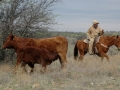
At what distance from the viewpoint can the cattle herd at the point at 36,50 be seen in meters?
13.0

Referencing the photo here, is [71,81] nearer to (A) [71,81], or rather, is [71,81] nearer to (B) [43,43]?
(A) [71,81]

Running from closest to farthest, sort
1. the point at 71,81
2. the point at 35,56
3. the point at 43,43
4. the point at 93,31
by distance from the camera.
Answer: the point at 71,81 < the point at 35,56 < the point at 43,43 < the point at 93,31

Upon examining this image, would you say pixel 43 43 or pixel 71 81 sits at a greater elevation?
pixel 43 43

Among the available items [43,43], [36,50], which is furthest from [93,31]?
[36,50]

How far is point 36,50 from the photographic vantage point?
13.0 m

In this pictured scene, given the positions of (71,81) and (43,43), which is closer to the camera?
(71,81)

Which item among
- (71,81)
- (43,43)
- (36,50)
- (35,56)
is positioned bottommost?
(71,81)

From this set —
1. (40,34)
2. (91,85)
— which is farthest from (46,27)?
(91,85)

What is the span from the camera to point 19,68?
42.9 ft

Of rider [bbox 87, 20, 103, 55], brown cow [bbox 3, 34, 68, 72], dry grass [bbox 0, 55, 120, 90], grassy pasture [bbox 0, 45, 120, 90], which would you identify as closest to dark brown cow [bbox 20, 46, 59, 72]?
brown cow [bbox 3, 34, 68, 72]

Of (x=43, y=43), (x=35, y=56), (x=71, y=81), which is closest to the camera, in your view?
(x=71, y=81)

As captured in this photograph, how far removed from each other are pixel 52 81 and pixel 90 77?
151 cm

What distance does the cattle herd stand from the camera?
510 inches

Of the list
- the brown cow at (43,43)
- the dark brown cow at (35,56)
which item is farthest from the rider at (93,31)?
the dark brown cow at (35,56)
